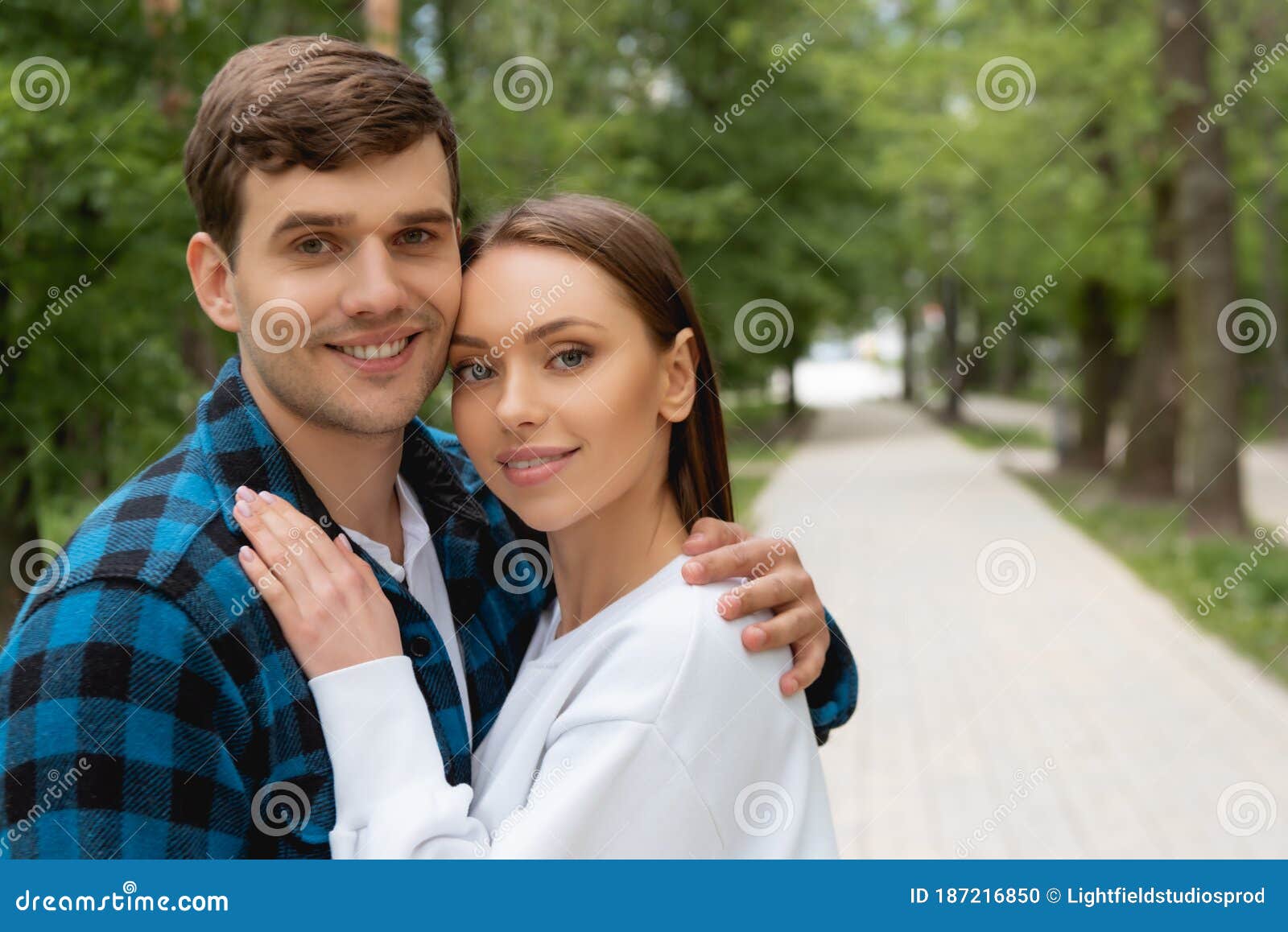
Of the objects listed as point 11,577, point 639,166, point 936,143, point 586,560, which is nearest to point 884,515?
point 936,143

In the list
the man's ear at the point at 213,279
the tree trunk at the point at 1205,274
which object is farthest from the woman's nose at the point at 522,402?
the tree trunk at the point at 1205,274

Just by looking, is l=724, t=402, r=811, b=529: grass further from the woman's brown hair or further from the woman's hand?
the woman's hand

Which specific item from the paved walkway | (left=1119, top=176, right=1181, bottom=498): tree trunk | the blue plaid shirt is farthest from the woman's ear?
(left=1119, top=176, right=1181, bottom=498): tree trunk

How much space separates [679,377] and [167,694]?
1.03 metres

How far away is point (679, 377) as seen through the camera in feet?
7.82

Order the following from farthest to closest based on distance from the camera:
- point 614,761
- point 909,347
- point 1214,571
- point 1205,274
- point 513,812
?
point 909,347
point 1205,274
point 1214,571
point 513,812
point 614,761

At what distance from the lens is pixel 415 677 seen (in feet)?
7.22

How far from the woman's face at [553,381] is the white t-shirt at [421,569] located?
0.24 metres

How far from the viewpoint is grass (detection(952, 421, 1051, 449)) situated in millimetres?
27422

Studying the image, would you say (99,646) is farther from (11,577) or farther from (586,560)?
(11,577)

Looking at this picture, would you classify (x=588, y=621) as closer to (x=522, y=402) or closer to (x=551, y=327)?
(x=522, y=402)

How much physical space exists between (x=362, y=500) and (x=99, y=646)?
2.04 feet

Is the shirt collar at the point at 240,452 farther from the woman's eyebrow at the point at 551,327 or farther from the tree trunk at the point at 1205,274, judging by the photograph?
the tree trunk at the point at 1205,274

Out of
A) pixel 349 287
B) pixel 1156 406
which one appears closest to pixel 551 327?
pixel 349 287
